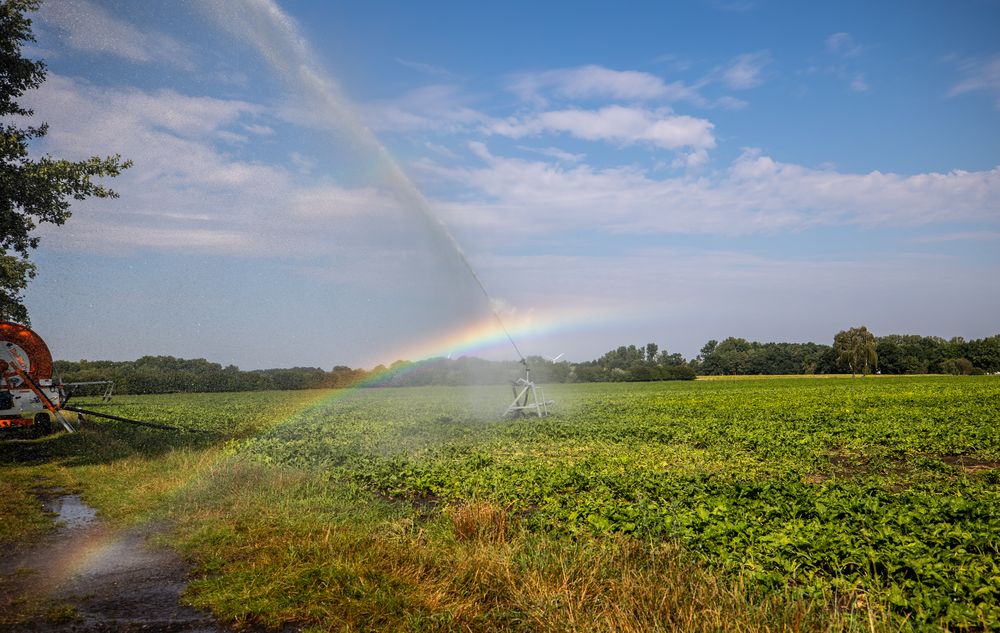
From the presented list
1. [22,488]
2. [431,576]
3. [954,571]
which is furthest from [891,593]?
[22,488]

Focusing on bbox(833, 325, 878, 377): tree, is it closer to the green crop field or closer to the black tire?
the green crop field

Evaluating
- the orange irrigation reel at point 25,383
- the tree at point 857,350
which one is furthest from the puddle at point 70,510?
the tree at point 857,350

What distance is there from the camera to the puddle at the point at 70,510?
10.2 metres

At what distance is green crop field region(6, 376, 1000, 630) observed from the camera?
20.4 feet

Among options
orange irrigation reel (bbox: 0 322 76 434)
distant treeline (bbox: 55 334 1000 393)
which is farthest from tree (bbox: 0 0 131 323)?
distant treeline (bbox: 55 334 1000 393)

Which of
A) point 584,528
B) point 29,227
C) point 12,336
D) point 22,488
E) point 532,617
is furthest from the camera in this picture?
point 12,336

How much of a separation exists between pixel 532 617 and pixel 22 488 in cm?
1256

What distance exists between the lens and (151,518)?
10273 millimetres

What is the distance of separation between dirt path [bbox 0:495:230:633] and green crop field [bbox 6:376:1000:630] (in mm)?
422

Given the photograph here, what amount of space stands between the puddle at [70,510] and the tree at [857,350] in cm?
10971

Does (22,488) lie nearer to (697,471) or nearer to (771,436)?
(697,471)

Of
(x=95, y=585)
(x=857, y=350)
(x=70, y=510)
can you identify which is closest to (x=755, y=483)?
(x=95, y=585)

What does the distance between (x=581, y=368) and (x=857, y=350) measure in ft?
157

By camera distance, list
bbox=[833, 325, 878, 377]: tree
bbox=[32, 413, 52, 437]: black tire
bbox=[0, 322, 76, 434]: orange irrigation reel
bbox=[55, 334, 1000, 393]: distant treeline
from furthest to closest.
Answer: bbox=[833, 325, 878, 377]: tree, bbox=[55, 334, 1000, 393]: distant treeline, bbox=[32, 413, 52, 437]: black tire, bbox=[0, 322, 76, 434]: orange irrigation reel
